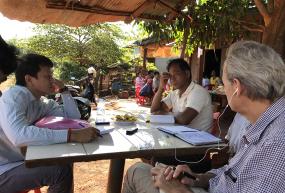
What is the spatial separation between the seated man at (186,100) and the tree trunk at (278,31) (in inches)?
35.8

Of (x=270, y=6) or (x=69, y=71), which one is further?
(x=69, y=71)

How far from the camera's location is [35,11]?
155 inches

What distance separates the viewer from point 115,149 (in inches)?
93.3

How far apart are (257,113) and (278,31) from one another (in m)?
2.35

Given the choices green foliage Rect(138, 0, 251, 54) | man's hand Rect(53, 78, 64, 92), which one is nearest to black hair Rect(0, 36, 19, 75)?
man's hand Rect(53, 78, 64, 92)

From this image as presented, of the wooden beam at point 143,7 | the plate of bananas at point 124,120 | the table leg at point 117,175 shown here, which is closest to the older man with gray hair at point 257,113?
the plate of bananas at point 124,120

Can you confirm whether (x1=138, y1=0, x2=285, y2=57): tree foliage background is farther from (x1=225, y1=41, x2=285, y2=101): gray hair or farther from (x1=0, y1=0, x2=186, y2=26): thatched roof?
(x1=225, y1=41, x2=285, y2=101): gray hair

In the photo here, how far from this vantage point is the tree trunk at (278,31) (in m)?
3.72

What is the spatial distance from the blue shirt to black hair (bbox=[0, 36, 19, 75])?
8.3 inches

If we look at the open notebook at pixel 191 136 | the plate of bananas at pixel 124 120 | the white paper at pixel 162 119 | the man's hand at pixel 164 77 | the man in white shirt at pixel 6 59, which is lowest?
the plate of bananas at pixel 124 120

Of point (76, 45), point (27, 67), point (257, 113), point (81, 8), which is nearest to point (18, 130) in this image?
point (27, 67)

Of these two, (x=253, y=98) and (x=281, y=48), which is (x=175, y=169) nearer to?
(x=253, y=98)

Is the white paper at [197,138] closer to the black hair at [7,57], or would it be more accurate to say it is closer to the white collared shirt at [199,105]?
the white collared shirt at [199,105]

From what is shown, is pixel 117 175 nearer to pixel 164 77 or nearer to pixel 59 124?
pixel 59 124
